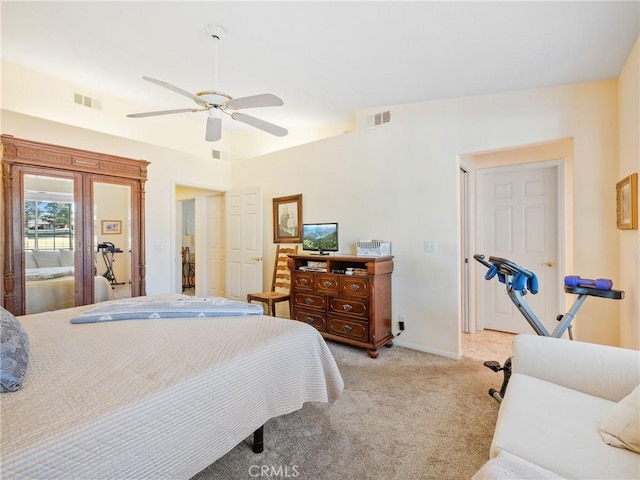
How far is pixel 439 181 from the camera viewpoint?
10.5 ft

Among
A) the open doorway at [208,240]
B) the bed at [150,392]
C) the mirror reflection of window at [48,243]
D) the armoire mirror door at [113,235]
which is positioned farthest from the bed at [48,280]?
the open doorway at [208,240]

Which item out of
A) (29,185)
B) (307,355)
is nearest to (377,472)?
(307,355)

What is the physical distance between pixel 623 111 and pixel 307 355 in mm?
2948

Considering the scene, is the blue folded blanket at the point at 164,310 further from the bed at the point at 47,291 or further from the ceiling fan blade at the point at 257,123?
the bed at the point at 47,291

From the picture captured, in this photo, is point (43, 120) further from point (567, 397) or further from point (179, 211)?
point (567, 397)

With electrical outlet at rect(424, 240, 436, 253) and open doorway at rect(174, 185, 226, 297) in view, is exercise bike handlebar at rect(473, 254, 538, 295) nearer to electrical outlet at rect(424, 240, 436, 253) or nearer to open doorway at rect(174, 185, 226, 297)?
electrical outlet at rect(424, 240, 436, 253)

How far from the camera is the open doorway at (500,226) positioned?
11.3 ft

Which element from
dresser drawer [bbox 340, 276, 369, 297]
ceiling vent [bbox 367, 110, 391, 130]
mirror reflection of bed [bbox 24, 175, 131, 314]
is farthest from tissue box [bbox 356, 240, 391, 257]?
mirror reflection of bed [bbox 24, 175, 131, 314]

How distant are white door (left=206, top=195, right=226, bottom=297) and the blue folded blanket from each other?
341cm

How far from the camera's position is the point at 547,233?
358 cm

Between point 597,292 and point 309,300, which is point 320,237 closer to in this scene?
point 309,300

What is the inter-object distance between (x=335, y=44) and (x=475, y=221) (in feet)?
9.29

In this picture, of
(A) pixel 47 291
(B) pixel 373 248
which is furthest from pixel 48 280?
(B) pixel 373 248

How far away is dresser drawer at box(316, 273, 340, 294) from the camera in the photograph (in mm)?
3305
